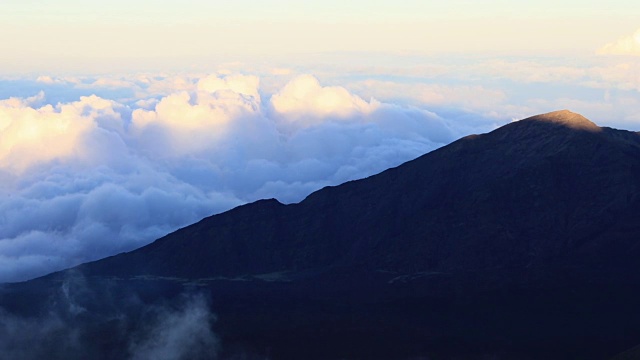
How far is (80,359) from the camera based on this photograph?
18188cm

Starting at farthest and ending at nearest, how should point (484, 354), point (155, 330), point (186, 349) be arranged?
point (155, 330) < point (186, 349) < point (484, 354)

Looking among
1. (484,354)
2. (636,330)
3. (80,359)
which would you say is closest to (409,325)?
(484,354)

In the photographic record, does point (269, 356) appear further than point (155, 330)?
No

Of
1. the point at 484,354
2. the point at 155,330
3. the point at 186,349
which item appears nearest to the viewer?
the point at 484,354

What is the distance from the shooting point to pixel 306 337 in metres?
185

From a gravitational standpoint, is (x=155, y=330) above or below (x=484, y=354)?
above

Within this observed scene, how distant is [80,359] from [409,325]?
1852 inches

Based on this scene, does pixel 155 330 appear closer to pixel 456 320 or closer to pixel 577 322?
pixel 456 320

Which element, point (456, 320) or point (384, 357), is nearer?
point (384, 357)

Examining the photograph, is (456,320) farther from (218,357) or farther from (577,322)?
(218,357)

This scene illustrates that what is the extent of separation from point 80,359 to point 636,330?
3023 inches

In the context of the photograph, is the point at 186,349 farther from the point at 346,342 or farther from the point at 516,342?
the point at 516,342

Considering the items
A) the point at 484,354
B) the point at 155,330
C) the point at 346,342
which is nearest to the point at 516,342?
the point at 484,354

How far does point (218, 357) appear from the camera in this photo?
177m
